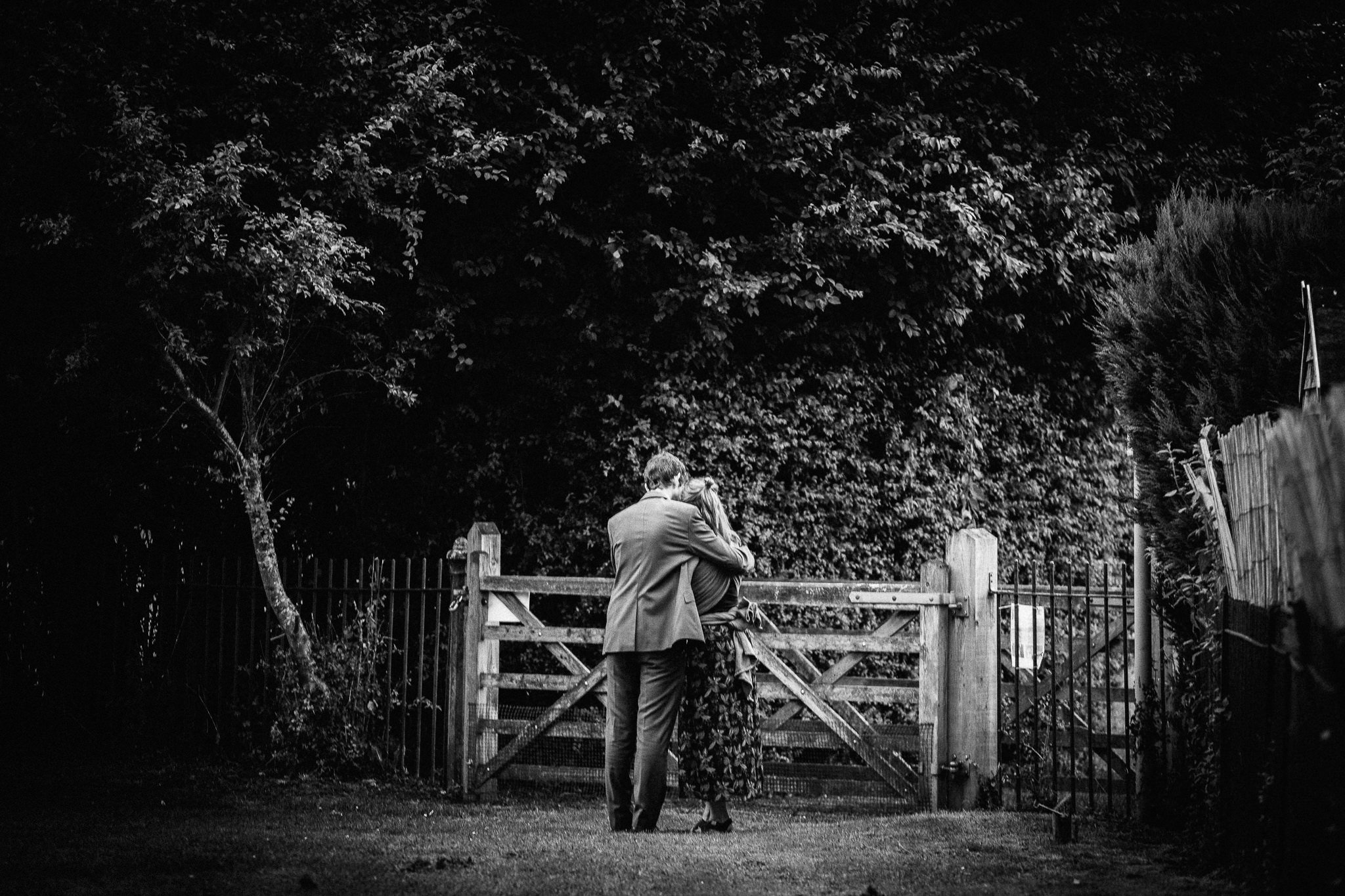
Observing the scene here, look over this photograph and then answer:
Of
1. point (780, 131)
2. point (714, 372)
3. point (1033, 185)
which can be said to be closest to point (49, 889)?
point (714, 372)

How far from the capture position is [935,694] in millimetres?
8828

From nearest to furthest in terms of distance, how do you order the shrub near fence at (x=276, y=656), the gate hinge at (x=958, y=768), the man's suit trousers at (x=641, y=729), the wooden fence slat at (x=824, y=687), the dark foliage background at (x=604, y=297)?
the man's suit trousers at (x=641, y=729)
the gate hinge at (x=958, y=768)
the wooden fence slat at (x=824, y=687)
the shrub near fence at (x=276, y=656)
the dark foliage background at (x=604, y=297)

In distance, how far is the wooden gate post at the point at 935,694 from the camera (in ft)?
28.8

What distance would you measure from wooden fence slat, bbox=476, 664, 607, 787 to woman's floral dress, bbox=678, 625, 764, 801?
1.70 m

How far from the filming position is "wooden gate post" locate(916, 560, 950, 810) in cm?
877

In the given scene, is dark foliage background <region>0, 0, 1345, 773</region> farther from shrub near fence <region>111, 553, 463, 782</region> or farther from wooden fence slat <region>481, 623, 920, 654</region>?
wooden fence slat <region>481, 623, 920, 654</region>

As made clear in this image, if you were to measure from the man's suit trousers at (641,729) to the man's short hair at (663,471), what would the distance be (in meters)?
0.99

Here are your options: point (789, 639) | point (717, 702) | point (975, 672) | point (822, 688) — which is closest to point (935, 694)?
point (975, 672)

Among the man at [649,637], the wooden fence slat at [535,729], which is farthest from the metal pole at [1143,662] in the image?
the wooden fence slat at [535,729]

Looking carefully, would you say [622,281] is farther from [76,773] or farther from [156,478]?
[76,773]

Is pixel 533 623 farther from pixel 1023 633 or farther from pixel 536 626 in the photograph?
pixel 1023 633

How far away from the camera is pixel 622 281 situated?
11.4m

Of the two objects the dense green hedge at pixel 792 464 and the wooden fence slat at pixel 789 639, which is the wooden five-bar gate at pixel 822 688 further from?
the dense green hedge at pixel 792 464

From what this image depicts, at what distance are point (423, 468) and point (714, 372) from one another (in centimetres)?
291
